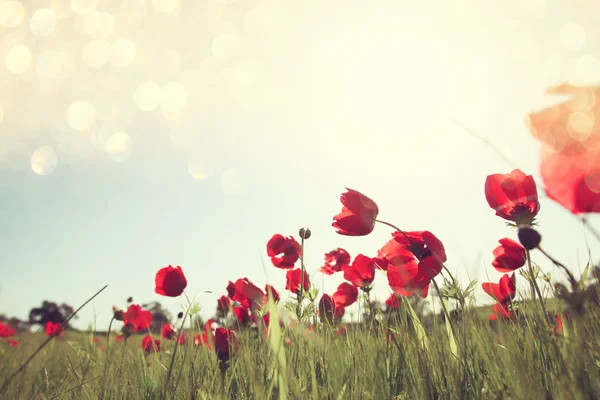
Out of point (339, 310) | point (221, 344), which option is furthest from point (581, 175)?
point (339, 310)

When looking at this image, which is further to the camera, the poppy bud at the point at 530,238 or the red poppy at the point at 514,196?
the red poppy at the point at 514,196

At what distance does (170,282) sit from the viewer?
214 centimetres

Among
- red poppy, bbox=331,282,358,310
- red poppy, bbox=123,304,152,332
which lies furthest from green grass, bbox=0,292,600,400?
red poppy, bbox=123,304,152,332

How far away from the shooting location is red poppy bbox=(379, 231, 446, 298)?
3.84 feet

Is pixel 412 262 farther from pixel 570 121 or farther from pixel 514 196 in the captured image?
pixel 570 121

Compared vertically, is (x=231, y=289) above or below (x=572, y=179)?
above

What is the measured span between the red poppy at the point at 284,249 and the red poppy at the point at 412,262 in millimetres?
970

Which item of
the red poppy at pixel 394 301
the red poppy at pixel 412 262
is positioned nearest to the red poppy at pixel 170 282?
the red poppy at pixel 394 301

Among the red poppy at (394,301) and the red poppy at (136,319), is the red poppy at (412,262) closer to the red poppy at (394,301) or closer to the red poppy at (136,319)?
the red poppy at (394,301)

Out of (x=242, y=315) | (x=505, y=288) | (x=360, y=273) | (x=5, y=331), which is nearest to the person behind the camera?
(x=505, y=288)

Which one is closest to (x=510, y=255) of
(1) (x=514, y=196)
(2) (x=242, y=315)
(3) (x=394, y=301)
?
(1) (x=514, y=196)

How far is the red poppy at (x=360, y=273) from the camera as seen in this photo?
2062 millimetres

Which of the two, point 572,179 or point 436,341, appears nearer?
point 572,179

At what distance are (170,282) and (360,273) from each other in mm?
1074
